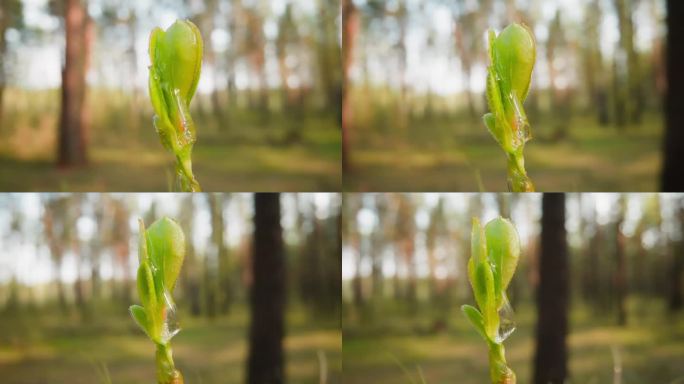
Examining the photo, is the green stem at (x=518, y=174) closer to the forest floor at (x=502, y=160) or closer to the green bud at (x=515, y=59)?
the forest floor at (x=502, y=160)

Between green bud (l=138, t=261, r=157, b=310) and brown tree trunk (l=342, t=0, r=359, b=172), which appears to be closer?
green bud (l=138, t=261, r=157, b=310)

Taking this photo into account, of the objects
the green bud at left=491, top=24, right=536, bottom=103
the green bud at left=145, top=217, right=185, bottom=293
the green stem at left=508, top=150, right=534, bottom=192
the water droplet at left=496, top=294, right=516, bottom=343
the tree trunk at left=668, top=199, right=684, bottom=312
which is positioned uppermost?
the green bud at left=491, top=24, right=536, bottom=103

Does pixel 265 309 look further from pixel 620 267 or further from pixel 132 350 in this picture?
pixel 620 267

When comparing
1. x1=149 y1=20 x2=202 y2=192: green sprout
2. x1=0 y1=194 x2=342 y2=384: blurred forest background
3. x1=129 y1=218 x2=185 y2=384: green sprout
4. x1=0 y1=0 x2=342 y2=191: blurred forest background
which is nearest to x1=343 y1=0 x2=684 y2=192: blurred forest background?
x1=0 y1=0 x2=342 y2=191: blurred forest background

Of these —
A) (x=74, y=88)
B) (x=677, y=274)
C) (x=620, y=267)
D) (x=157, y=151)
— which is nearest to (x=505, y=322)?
(x=620, y=267)

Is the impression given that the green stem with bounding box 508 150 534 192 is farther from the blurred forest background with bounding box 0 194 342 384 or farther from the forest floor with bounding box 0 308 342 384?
the forest floor with bounding box 0 308 342 384
